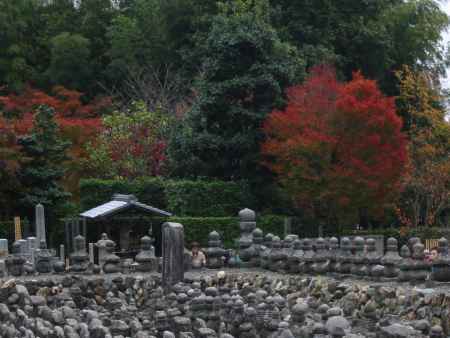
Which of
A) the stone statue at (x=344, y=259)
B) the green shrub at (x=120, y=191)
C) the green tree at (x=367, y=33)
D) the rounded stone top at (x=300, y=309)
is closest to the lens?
the rounded stone top at (x=300, y=309)

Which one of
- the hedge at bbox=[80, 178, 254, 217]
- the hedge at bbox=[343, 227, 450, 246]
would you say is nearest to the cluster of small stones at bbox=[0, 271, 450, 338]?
the hedge at bbox=[80, 178, 254, 217]

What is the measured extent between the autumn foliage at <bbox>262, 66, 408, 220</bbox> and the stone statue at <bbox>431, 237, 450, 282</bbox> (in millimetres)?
13307

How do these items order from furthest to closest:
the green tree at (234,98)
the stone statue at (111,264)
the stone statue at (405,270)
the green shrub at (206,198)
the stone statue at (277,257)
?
1. the green tree at (234,98)
2. the green shrub at (206,198)
3. the stone statue at (111,264)
4. the stone statue at (277,257)
5. the stone statue at (405,270)

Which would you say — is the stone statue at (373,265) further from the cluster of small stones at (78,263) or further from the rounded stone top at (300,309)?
the cluster of small stones at (78,263)

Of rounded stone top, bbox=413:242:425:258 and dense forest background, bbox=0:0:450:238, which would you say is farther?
Answer: dense forest background, bbox=0:0:450:238

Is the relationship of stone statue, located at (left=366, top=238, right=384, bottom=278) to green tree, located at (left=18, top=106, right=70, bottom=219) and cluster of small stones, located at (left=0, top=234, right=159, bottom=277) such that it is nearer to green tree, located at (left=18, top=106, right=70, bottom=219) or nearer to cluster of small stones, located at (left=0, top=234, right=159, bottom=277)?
cluster of small stones, located at (left=0, top=234, right=159, bottom=277)

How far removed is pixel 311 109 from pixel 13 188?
1208 centimetres

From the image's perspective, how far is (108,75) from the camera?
171 ft

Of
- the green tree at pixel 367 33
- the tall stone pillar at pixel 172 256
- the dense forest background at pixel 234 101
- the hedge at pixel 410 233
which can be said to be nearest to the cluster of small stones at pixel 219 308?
the tall stone pillar at pixel 172 256

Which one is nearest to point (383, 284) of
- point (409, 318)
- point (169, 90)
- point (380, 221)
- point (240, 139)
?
point (409, 318)

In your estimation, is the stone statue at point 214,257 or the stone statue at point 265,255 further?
the stone statue at point 214,257

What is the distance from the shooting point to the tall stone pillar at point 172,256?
73.2 feet

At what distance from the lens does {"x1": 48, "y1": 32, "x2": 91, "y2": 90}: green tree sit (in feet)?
169

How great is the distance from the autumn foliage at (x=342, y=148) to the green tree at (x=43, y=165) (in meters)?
9.47
